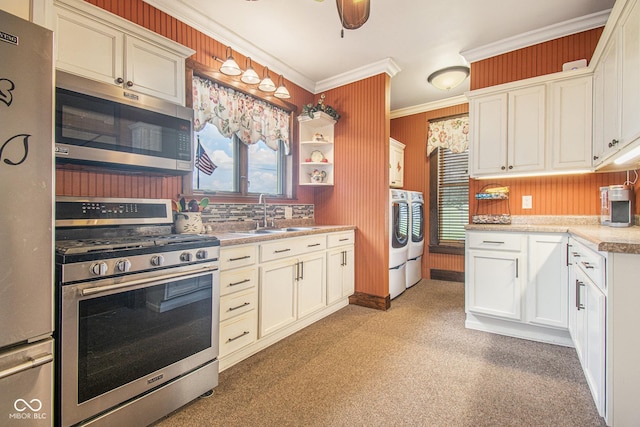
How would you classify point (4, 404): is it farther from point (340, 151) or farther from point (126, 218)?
point (340, 151)

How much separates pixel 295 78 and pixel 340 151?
1041 millimetres

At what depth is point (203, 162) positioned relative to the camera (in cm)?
276

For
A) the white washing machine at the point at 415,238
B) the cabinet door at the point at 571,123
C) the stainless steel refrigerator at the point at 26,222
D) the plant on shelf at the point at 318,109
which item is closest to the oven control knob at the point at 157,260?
the stainless steel refrigerator at the point at 26,222

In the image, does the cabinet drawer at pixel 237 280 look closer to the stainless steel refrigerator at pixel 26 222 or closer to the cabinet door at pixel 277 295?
the cabinet door at pixel 277 295

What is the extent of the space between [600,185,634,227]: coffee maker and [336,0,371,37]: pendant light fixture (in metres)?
2.35

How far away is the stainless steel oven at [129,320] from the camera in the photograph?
1278mm

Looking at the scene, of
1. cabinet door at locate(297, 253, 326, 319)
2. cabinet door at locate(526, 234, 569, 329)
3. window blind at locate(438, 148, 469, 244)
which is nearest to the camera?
cabinet door at locate(526, 234, 569, 329)

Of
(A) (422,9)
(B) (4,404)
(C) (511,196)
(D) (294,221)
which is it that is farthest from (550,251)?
(B) (4,404)

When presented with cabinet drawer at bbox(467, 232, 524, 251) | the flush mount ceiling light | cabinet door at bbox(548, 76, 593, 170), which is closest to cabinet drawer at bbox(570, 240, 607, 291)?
cabinet drawer at bbox(467, 232, 524, 251)

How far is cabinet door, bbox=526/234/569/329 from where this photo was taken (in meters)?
2.36

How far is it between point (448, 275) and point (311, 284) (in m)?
2.76

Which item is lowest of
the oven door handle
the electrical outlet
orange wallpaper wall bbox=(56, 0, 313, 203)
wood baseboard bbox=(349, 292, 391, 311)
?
wood baseboard bbox=(349, 292, 391, 311)

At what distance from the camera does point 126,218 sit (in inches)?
76.6

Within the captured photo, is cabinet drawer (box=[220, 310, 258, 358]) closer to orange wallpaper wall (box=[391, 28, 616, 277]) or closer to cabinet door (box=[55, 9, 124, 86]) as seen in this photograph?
cabinet door (box=[55, 9, 124, 86])
